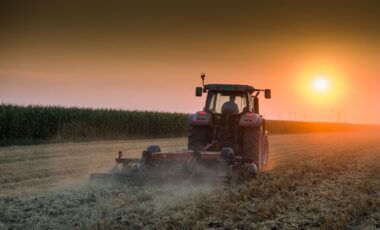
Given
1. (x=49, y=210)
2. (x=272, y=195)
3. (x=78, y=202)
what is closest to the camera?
(x=49, y=210)

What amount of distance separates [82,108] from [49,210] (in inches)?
844

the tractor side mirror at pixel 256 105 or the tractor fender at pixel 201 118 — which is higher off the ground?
the tractor side mirror at pixel 256 105

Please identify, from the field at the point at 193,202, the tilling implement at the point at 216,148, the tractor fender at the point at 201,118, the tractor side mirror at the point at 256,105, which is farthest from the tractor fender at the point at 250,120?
the tractor side mirror at the point at 256,105

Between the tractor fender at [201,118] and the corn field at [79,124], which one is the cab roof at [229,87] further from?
the corn field at [79,124]

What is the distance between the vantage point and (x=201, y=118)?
38.5 ft

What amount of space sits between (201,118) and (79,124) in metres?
17.0

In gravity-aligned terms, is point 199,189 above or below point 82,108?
below

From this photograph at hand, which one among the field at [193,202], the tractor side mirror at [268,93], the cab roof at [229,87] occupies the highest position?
the cab roof at [229,87]

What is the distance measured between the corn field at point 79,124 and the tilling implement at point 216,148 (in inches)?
513

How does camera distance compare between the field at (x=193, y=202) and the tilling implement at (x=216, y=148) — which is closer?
the field at (x=193, y=202)

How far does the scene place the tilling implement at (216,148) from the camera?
32.7 ft

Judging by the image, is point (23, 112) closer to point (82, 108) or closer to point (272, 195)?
point (82, 108)

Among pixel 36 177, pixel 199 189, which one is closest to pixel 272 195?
pixel 199 189

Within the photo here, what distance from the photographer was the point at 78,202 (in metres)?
8.09
